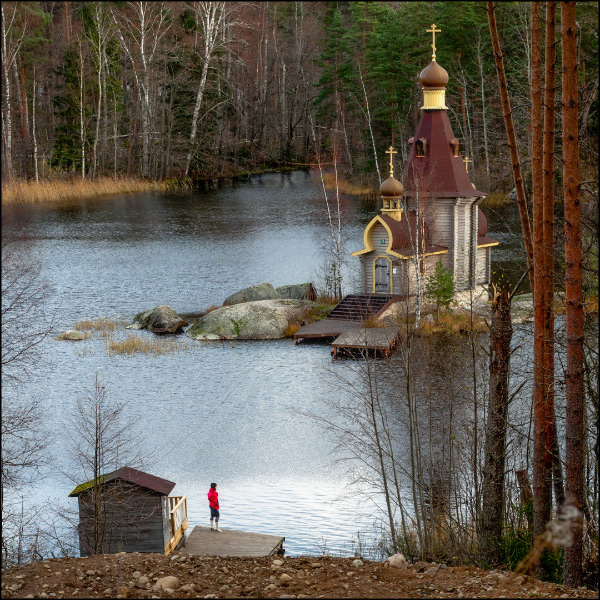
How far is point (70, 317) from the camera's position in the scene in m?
32.0

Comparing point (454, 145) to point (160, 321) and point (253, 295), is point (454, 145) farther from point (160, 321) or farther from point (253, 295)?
point (160, 321)

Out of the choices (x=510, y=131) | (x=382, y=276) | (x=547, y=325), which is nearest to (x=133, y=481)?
(x=547, y=325)

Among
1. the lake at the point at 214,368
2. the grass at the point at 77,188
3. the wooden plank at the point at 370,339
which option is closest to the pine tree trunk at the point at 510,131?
the lake at the point at 214,368

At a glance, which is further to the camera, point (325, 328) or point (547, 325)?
point (325, 328)

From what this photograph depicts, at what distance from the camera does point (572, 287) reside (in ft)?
35.9

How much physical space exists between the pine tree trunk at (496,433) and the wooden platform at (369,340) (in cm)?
1250

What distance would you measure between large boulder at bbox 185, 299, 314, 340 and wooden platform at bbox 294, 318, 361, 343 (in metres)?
1.04

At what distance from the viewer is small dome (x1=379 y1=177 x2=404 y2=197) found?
3011cm

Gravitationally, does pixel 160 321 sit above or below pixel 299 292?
below

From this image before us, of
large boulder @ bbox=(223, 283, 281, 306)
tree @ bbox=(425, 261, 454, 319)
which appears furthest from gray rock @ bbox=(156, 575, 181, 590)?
large boulder @ bbox=(223, 283, 281, 306)

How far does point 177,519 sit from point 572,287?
7567 millimetres

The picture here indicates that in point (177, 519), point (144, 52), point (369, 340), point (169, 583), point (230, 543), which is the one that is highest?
point (144, 52)

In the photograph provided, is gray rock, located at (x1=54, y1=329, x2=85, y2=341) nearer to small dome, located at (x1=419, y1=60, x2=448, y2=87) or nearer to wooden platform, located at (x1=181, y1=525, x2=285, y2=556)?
small dome, located at (x1=419, y1=60, x2=448, y2=87)

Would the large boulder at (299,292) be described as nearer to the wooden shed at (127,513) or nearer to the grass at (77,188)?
the grass at (77,188)
